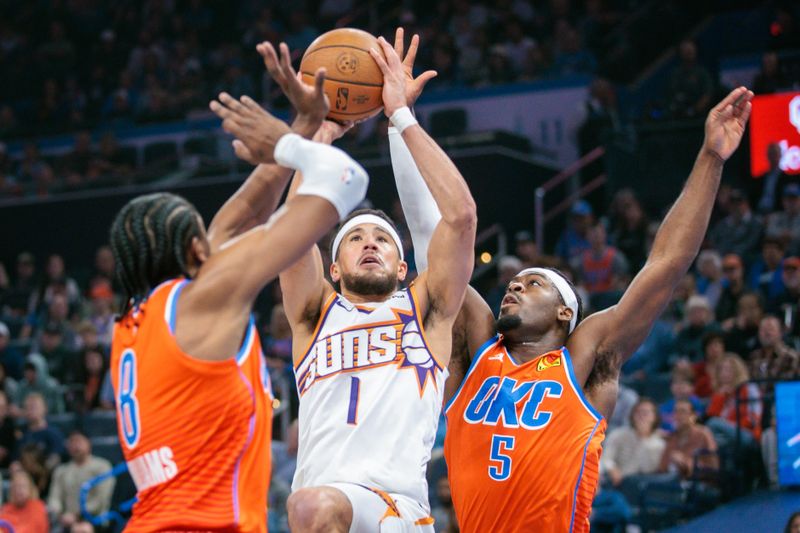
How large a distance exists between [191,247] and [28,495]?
9.18 m

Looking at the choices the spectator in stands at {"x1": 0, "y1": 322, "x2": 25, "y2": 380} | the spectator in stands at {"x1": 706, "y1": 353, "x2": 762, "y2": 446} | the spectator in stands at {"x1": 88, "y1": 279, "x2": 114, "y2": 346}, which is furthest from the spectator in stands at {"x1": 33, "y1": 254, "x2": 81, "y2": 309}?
the spectator in stands at {"x1": 706, "y1": 353, "x2": 762, "y2": 446}

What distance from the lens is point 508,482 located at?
609 cm

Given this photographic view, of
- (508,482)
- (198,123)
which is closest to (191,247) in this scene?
(508,482)

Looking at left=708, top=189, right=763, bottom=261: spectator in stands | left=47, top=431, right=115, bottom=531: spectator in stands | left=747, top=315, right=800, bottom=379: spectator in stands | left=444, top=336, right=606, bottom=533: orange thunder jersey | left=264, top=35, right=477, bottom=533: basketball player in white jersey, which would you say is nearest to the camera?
left=264, top=35, right=477, bottom=533: basketball player in white jersey

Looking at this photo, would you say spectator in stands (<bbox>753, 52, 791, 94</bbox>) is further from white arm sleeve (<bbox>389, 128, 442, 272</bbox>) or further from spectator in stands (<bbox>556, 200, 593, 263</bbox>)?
white arm sleeve (<bbox>389, 128, 442, 272</bbox>)

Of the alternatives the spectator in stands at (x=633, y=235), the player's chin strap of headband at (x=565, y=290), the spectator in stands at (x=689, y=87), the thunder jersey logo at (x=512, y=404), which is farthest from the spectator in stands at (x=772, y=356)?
the spectator in stands at (x=689, y=87)

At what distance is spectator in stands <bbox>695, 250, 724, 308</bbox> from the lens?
1309cm

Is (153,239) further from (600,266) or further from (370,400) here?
(600,266)

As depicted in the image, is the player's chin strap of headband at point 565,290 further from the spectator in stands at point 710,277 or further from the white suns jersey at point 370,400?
the spectator in stands at point 710,277

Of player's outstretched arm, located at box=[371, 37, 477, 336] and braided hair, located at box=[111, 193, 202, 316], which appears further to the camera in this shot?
player's outstretched arm, located at box=[371, 37, 477, 336]

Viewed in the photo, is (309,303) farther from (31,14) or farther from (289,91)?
(31,14)

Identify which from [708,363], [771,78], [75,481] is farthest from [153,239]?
[771,78]

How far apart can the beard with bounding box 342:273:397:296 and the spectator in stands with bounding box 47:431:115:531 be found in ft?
25.0

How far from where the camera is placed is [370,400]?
18.3 feet
